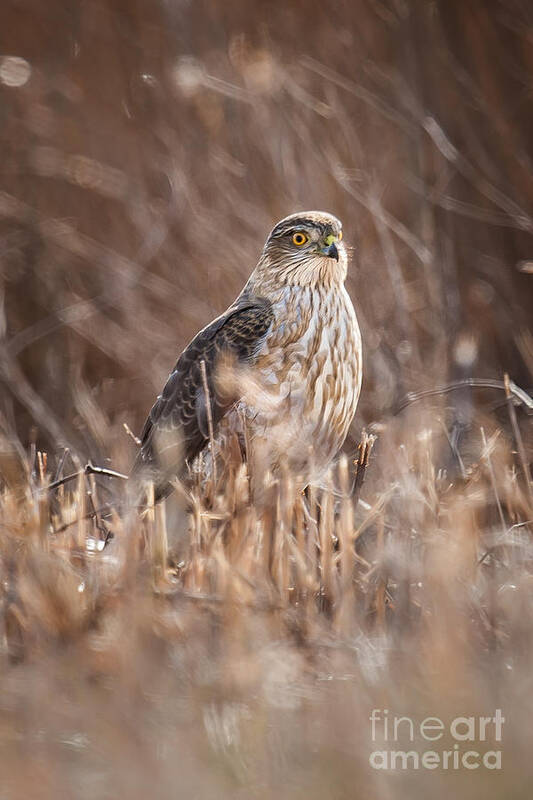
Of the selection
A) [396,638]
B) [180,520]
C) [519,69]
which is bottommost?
[396,638]

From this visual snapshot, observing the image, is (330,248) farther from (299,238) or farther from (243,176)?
(243,176)

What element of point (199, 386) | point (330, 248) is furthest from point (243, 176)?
point (199, 386)

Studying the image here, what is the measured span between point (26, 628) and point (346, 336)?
1.54 m

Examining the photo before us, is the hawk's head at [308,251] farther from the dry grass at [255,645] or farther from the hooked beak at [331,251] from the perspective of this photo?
the dry grass at [255,645]

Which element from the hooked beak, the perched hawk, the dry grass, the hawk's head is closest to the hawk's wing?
the perched hawk

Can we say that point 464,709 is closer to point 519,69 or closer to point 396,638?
point 396,638

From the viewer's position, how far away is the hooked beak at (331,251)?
13.3 feet

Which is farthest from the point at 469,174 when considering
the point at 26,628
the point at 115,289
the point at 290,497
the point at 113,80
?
the point at 26,628

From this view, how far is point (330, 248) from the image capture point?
4098 millimetres

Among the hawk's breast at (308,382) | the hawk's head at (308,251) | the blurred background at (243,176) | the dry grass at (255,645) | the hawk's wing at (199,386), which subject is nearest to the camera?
the dry grass at (255,645)

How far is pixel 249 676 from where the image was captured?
8.38 feet

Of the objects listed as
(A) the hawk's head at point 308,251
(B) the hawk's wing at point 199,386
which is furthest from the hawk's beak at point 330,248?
(B) the hawk's wing at point 199,386

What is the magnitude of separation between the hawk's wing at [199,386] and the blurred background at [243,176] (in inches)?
57.9

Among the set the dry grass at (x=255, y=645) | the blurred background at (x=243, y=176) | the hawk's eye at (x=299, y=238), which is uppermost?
the blurred background at (x=243, y=176)
